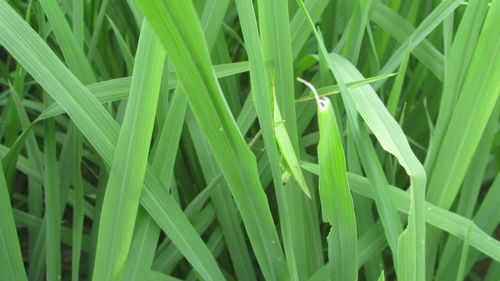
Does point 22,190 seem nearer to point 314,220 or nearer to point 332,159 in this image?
point 314,220

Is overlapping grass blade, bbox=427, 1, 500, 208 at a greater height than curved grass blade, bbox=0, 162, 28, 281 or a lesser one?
lesser

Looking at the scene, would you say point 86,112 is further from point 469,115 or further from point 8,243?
point 469,115

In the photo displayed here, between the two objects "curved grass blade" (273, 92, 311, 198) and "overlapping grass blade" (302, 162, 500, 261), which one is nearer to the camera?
"curved grass blade" (273, 92, 311, 198)

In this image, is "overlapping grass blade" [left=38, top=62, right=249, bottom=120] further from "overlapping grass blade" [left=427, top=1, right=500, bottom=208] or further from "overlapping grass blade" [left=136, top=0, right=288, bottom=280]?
"overlapping grass blade" [left=427, top=1, right=500, bottom=208]

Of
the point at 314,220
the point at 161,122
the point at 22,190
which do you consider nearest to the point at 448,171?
the point at 314,220

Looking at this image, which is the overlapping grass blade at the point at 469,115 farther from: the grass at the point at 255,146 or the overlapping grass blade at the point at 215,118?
the overlapping grass blade at the point at 215,118

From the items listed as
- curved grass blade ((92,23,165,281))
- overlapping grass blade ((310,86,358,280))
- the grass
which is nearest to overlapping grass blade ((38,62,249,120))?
the grass

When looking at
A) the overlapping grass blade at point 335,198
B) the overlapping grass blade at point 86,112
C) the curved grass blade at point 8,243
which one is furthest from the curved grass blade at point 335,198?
the curved grass blade at point 8,243

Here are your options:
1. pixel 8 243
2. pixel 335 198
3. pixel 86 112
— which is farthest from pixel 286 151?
pixel 8 243
